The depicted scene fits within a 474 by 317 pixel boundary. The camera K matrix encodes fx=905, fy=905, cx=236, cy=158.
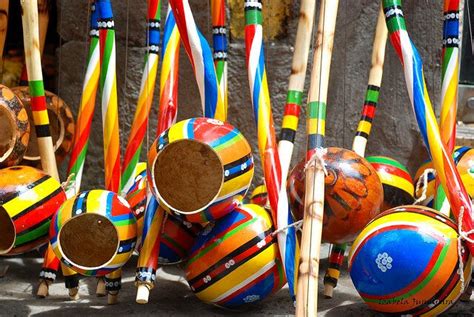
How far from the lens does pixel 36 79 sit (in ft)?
9.16

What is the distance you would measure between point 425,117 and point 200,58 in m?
0.69

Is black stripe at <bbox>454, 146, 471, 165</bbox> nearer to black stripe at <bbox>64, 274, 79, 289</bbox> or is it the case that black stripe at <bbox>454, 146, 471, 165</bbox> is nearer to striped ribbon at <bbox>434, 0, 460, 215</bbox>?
striped ribbon at <bbox>434, 0, 460, 215</bbox>

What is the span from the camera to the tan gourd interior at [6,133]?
286 cm

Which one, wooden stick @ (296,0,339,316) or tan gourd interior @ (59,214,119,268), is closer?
wooden stick @ (296,0,339,316)

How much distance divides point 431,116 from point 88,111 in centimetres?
110

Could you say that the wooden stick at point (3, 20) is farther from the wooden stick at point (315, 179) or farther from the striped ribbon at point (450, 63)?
the striped ribbon at point (450, 63)

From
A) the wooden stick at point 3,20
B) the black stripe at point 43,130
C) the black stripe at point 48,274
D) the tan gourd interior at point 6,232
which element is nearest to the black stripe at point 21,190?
the tan gourd interior at point 6,232

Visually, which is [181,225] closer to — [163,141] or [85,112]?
[163,141]

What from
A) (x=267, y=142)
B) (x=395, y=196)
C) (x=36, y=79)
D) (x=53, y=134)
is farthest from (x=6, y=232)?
(x=395, y=196)

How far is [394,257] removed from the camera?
7.76 ft

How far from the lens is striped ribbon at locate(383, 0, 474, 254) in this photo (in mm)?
2502

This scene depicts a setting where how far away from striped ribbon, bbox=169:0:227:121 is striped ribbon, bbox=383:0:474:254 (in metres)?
0.55

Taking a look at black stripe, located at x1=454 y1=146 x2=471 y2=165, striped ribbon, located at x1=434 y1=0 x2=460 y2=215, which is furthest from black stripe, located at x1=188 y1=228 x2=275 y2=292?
black stripe, located at x1=454 y1=146 x2=471 y2=165

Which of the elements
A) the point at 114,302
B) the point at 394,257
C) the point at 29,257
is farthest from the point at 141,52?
the point at 394,257
